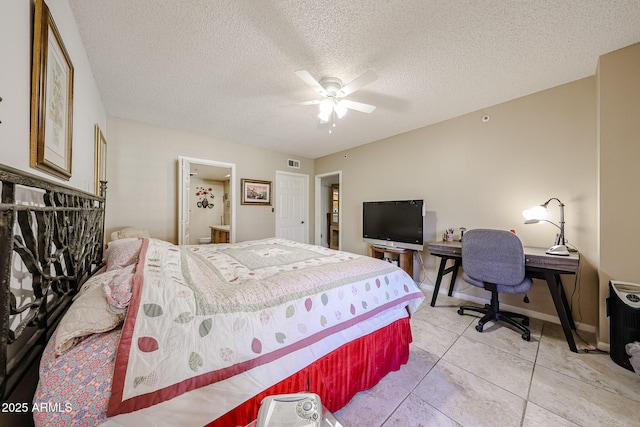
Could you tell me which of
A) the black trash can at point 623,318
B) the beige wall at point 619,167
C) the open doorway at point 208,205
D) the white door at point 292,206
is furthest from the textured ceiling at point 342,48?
the open doorway at point 208,205

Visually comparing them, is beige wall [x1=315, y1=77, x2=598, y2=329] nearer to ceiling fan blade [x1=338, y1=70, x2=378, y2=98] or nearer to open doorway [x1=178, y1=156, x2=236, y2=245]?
ceiling fan blade [x1=338, y1=70, x2=378, y2=98]

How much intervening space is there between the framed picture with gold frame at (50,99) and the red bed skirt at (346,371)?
1415mm

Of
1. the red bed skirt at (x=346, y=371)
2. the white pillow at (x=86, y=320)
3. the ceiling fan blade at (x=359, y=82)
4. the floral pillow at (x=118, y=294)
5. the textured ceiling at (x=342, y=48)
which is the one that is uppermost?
the textured ceiling at (x=342, y=48)

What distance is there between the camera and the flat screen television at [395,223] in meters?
3.18

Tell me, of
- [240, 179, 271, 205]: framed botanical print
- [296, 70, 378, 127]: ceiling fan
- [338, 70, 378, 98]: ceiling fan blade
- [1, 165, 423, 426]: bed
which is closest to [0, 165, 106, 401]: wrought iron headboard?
[1, 165, 423, 426]: bed

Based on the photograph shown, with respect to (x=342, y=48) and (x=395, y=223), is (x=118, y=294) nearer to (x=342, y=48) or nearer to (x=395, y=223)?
(x=342, y=48)

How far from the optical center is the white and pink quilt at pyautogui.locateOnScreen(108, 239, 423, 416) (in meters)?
0.74

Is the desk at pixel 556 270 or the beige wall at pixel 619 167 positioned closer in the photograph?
the beige wall at pixel 619 167

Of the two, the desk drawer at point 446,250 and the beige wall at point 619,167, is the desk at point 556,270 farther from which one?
the desk drawer at point 446,250

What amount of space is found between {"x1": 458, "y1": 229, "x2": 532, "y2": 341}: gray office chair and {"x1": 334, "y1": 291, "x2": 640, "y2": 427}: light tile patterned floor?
0.24m

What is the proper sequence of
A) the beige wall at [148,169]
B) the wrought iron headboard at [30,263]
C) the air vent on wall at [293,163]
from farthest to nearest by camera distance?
1. the air vent on wall at [293,163]
2. the beige wall at [148,169]
3. the wrought iron headboard at [30,263]

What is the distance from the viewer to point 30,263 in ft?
2.28

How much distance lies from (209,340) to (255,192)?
3703 millimetres

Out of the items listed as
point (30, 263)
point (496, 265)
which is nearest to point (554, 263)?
point (496, 265)
